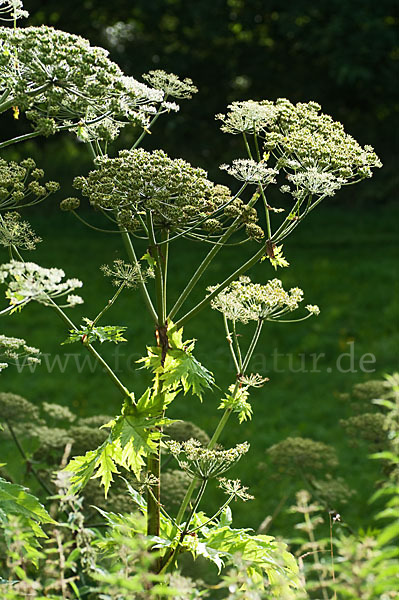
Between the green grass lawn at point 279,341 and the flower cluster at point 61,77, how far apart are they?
132 inches

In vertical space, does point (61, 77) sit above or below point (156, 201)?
above

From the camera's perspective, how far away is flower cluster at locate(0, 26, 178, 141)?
2.72 metres

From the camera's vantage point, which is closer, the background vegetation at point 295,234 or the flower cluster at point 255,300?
the flower cluster at point 255,300

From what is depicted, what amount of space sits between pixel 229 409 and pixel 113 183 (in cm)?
120

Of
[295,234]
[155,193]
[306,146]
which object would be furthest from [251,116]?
[295,234]

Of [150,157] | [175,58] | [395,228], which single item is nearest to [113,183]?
[150,157]

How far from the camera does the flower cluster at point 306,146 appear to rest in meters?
3.18

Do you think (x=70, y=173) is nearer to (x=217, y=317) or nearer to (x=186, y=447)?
(x=217, y=317)

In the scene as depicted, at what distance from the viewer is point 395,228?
40.5 ft

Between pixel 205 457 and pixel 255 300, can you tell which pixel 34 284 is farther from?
pixel 255 300

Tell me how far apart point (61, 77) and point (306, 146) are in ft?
3.58

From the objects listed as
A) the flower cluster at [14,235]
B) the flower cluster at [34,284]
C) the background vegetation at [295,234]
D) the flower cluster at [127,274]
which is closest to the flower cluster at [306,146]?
the flower cluster at [127,274]

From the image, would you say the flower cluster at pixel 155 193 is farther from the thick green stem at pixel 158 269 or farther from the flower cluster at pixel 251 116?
the flower cluster at pixel 251 116

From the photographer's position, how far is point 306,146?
10.7 feet
